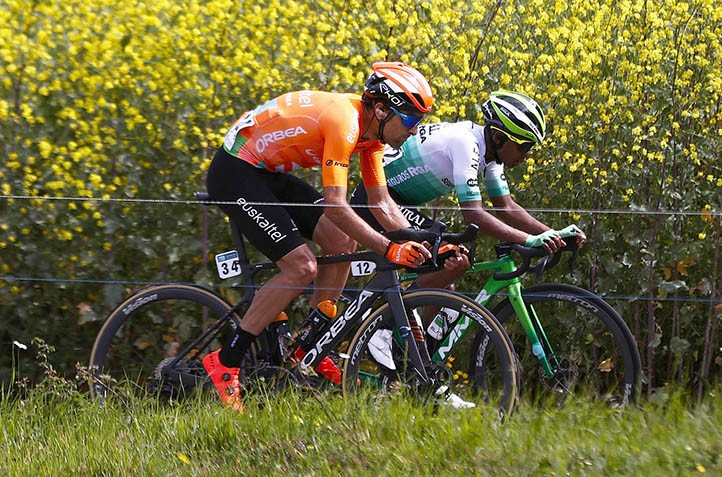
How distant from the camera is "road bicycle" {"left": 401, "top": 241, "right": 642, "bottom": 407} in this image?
5.53m

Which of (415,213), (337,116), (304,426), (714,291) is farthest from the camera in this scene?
(714,291)

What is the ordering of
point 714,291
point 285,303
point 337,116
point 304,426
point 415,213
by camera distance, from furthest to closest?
point 714,291, point 415,213, point 285,303, point 337,116, point 304,426

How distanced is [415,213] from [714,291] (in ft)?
6.43

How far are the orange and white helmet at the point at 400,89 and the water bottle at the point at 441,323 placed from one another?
1.13 m

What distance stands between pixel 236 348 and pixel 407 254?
109 centimetres

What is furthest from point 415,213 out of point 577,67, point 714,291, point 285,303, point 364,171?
point 714,291

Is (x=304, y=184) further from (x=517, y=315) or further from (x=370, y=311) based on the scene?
(x=517, y=315)

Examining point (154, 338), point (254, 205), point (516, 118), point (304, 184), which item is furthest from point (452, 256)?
point (154, 338)

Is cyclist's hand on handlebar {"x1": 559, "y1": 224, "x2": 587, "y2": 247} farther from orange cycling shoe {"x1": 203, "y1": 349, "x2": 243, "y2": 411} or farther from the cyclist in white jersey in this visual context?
orange cycling shoe {"x1": 203, "y1": 349, "x2": 243, "y2": 411}

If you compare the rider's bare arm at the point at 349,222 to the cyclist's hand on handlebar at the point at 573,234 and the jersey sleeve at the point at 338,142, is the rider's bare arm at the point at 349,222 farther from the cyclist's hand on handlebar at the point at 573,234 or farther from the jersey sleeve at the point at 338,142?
the cyclist's hand on handlebar at the point at 573,234

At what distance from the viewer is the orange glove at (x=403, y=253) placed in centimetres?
520

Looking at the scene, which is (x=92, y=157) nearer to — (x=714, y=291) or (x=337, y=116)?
(x=337, y=116)

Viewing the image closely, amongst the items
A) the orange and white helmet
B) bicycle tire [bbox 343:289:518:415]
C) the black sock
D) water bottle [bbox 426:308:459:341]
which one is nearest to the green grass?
bicycle tire [bbox 343:289:518:415]

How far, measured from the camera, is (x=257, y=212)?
546 cm
